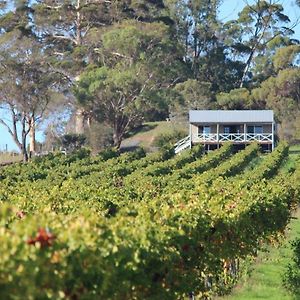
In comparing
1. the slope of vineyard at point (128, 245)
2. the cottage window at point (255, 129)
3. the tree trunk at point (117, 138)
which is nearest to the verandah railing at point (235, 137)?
the cottage window at point (255, 129)

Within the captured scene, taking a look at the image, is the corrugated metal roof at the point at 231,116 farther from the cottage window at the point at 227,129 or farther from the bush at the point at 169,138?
the bush at the point at 169,138

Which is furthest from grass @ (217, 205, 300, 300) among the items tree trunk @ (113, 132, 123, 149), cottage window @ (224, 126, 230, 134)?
tree trunk @ (113, 132, 123, 149)

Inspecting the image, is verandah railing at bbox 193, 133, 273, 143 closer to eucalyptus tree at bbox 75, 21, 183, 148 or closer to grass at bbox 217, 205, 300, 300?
eucalyptus tree at bbox 75, 21, 183, 148

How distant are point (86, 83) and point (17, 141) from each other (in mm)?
6440

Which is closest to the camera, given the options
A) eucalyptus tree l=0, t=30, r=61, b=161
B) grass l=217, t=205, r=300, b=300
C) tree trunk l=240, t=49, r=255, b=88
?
grass l=217, t=205, r=300, b=300

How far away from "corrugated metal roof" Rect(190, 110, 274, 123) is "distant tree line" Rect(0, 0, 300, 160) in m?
2.96

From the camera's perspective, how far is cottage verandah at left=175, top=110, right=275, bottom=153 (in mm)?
59594

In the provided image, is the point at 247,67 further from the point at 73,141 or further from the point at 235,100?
the point at 73,141

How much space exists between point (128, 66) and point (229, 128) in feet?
28.2

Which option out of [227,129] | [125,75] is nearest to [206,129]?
[227,129]

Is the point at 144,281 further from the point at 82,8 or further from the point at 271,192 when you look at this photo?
the point at 82,8

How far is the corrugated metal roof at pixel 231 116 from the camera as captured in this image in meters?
60.7

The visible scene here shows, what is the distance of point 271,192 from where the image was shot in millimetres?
18094

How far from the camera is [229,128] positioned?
Result: 61.9 metres
